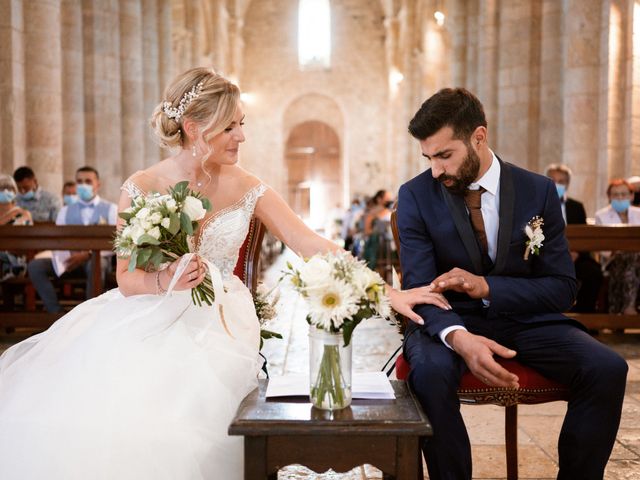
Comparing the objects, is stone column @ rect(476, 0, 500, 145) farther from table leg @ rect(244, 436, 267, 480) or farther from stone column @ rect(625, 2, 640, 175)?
table leg @ rect(244, 436, 267, 480)

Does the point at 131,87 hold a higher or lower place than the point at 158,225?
higher

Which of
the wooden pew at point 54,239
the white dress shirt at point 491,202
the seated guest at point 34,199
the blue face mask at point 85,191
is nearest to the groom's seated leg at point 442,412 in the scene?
the white dress shirt at point 491,202

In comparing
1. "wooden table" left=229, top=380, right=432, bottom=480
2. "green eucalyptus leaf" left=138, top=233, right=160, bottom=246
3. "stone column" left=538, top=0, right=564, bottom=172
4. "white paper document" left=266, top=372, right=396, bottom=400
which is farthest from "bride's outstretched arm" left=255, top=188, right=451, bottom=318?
"stone column" left=538, top=0, right=564, bottom=172

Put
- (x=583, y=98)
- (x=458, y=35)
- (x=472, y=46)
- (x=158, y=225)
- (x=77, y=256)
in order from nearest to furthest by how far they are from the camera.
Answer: (x=158, y=225) → (x=77, y=256) → (x=583, y=98) → (x=472, y=46) → (x=458, y=35)

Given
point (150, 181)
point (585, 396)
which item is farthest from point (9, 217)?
point (585, 396)

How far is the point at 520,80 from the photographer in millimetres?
10227

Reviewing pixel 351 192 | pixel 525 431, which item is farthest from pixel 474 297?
pixel 351 192

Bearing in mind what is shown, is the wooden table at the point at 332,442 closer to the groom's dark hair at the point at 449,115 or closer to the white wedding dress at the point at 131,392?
the white wedding dress at the point at 131,392

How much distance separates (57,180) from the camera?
352 inches

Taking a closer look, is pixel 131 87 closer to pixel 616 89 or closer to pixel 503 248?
pixel 616 89

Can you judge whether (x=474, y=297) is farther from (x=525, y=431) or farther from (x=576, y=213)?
(x=576, y=213)

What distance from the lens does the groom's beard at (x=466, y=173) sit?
8.73ft

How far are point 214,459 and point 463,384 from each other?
908mm

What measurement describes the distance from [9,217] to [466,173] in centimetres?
516
